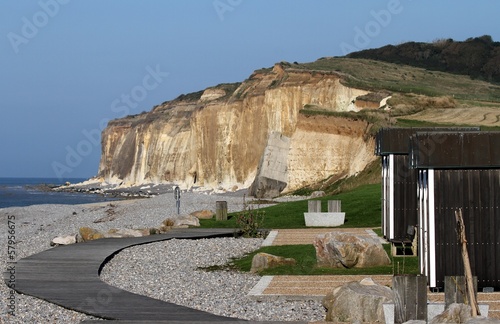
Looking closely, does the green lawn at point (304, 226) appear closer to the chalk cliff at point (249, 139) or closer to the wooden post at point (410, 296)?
the wooden post at point (410, 296)

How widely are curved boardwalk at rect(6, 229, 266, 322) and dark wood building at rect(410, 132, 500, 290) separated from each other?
4.58 m

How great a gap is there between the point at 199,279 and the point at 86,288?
318cm

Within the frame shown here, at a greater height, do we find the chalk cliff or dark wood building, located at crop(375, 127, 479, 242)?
the chalk cliff

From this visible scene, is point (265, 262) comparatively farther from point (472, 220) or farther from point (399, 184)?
point (472, 220)

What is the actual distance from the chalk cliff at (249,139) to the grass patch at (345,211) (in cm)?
1664

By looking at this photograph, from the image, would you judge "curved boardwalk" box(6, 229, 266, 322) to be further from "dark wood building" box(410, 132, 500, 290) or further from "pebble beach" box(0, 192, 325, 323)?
"dark wood building" box(410, 132, 500, 290)

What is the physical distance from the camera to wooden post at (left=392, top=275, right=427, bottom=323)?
12062 millimetres

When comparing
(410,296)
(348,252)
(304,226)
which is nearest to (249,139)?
(304,226)

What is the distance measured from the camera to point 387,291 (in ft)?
44.8

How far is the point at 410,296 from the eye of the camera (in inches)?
476

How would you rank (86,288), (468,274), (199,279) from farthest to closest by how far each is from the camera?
1. (199,279)
2. (86,288)
3. (468,274)

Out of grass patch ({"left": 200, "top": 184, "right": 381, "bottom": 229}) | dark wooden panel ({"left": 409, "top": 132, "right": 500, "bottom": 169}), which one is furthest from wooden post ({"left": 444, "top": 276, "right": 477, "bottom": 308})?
grass patch ({"left": 200, "top": 184, "right": 381, "bottom": 229})

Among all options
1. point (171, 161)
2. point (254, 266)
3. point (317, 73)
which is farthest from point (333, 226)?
point (171, 161)

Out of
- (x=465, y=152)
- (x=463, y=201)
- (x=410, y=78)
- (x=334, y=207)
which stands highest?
(x=410, y=78)
